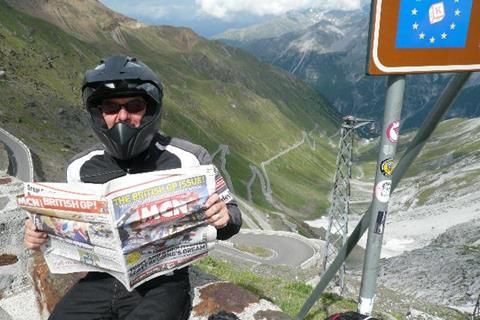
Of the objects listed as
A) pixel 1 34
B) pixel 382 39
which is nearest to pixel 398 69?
pixel 382 39

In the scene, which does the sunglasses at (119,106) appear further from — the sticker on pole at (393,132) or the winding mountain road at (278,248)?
the winding mountain road at (278,248)

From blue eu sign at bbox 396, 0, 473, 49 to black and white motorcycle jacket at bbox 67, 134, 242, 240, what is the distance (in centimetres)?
329

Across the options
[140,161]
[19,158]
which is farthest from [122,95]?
[19,158]

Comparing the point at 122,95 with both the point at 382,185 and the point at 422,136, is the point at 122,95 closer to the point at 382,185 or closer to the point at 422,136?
the point at 382,185

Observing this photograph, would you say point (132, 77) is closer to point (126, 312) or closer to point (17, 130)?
point (126, 312)

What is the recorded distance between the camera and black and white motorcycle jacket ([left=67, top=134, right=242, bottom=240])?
246 inches

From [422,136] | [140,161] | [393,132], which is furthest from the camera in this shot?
[140,161]

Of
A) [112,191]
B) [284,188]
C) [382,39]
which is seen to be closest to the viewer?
[382,39]

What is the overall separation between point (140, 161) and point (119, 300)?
2092 mm

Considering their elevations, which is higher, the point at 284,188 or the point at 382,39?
the point at 382,39

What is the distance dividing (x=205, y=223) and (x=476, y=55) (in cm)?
385

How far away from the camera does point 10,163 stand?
46.1 metres

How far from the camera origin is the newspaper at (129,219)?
488cm

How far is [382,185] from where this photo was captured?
16.1 ft
